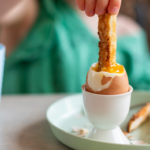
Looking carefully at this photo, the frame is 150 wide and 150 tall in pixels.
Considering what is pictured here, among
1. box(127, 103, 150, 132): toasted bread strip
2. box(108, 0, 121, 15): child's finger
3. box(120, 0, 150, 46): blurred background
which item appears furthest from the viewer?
box(120, 0, 150, 46): blurred background

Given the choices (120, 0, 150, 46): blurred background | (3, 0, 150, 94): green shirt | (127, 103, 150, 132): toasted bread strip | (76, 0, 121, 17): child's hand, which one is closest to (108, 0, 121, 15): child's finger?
(76, 0, 121, 17): child's hand

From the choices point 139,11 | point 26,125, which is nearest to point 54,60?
point 26,125

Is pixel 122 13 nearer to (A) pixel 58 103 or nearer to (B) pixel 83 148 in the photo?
(A) pixel 58 103

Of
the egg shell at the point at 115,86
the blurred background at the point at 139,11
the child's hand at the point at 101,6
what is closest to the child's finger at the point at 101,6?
the child's hand at the point at 101,6

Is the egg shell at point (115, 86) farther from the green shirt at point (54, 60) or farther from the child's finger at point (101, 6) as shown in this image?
the green shirt at point (54, 60)

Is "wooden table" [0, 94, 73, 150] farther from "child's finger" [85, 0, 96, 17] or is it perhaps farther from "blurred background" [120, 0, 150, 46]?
"blurred background" [120, 0, 150, 46]

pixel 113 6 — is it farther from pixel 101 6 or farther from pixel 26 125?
pixel 26 125

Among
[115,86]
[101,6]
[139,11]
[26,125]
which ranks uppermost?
[139,11]

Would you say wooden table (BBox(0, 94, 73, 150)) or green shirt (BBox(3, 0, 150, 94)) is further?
green shirt (BBox(3, 0, 150, 94))

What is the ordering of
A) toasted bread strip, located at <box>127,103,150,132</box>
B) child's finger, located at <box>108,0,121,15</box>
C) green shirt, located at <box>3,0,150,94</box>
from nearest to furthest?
1. child's finger, located at <box>108,0,121,15</box>
2. toasted bread strip, located at <box>127,103,150,132</box>
3. green shirt, located at <box>3,0,150,94</box>
